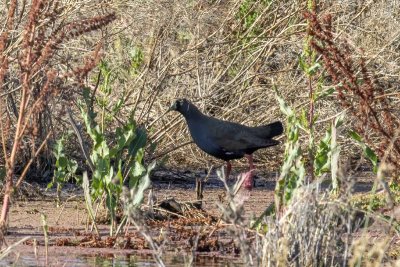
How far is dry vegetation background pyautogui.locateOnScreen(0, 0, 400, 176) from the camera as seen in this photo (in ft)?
38.9

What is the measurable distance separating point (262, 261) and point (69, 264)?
1606mm

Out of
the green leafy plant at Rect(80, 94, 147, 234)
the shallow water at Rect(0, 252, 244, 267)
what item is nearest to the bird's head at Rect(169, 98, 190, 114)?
the green leafy plant at Rect(80, 94, 147, 234)

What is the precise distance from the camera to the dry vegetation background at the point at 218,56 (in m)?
11.9

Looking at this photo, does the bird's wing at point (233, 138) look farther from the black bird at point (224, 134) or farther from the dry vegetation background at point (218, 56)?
the dry vegetation background at point (218, 56)

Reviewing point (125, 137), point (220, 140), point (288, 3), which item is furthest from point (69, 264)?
point (288, 3)

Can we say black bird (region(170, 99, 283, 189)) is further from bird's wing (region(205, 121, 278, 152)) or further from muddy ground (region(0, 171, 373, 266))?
muddy ground (region(0, 171, 373, 266))

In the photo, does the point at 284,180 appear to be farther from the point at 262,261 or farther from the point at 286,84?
the point at 286,84

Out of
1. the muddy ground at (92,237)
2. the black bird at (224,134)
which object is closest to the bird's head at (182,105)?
the black bird at (224,134)

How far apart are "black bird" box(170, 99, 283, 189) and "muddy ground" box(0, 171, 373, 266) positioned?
24.6 inches

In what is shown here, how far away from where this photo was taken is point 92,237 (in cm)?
801

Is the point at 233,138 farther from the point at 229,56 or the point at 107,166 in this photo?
the point at 107,166

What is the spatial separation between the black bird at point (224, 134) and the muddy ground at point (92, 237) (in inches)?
24.6

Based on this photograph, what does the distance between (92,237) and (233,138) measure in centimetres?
355

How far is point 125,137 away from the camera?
327 inches
